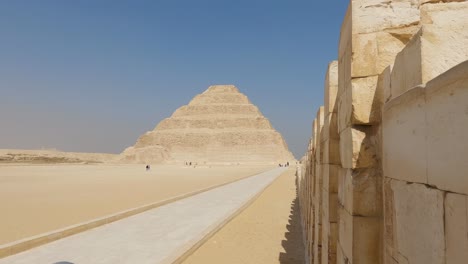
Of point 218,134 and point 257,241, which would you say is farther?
point 218,134

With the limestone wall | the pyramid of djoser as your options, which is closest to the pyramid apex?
the pyramid of djoser

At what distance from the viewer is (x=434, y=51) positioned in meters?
1.60

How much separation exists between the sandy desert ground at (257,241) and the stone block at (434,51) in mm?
5460

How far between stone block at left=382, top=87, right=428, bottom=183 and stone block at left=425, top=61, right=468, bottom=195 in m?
0.07

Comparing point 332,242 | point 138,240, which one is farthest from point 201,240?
point 332,242

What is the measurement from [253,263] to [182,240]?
167 centimetres

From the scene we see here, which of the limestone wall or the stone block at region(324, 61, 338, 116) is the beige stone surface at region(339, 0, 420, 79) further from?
the stone block at region(324, 61, 338, 116)

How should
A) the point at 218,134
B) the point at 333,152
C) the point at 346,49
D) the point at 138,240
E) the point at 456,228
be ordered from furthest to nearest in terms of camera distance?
the point at 218,134, the point at 138,240, the point at 333,152, the point at 346,49, the point at 456,228

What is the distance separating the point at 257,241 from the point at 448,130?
722 centimetres

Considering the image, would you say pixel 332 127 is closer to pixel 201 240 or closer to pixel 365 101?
pixel 365 101

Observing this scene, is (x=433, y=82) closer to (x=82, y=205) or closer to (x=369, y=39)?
(x=369, y=39)

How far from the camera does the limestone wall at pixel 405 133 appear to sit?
1216mm

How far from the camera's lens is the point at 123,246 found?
6816mm

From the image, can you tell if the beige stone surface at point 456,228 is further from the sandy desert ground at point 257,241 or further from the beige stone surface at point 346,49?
the sandy desert ground at point 257,241
